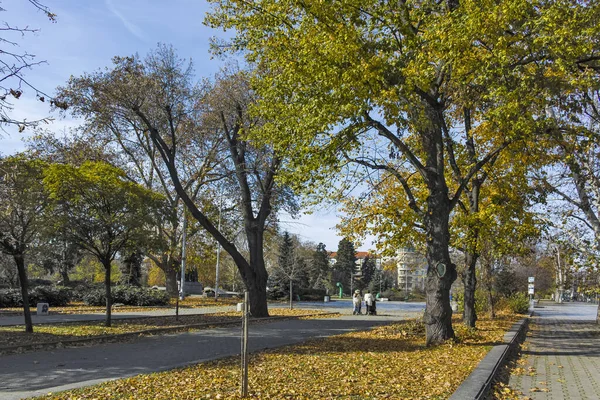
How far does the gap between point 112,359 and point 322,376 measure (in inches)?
188

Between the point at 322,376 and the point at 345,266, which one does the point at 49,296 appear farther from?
the point at 345,266

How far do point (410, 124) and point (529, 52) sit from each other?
2831 millimetres

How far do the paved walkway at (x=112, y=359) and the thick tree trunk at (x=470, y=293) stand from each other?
228 inches

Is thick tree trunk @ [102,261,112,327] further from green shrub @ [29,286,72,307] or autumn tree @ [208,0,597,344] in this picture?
green shrub @ [29,286,72,307]

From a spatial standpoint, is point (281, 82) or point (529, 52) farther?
point (281, 82)

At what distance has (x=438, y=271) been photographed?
1273cm

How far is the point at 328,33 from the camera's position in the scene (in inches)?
444

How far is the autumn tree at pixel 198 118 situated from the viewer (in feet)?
63.5

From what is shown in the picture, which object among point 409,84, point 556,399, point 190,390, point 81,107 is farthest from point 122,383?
point 81,107

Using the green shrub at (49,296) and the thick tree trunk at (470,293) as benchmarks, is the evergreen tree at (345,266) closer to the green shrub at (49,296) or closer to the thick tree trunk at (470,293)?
the green shrub at (49,296)

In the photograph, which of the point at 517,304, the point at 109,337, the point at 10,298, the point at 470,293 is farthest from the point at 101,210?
the point at 517,304

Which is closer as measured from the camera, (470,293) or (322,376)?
(322,376)

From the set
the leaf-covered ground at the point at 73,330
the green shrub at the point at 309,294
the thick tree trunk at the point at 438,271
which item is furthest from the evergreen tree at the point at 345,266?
the thick tree trunk at the point at 438,271

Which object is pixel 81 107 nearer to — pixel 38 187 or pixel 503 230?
pixel 38 187
